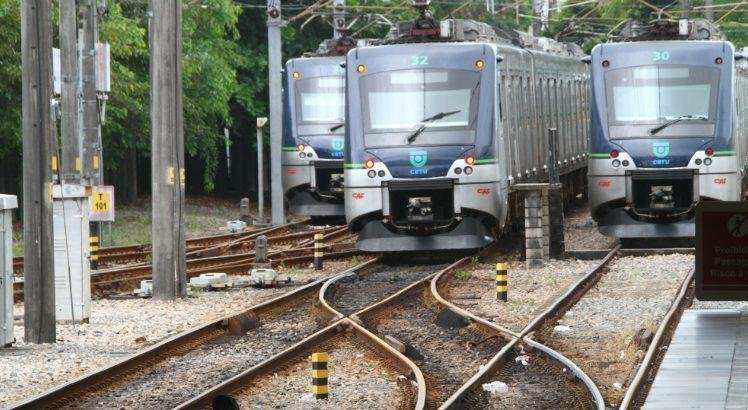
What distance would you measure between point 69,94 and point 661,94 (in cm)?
898

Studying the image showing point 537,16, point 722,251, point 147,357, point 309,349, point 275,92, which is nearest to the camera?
point 722,251

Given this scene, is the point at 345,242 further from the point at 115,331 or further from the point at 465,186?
the point at 115,331

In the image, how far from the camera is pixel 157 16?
20.5 m

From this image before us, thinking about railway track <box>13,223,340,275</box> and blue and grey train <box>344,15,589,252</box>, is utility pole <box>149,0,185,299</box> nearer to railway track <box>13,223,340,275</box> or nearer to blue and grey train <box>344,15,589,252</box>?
blue and grey train <box>344,15,589,252</box>

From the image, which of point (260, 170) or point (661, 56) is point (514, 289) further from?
point (260, 170)

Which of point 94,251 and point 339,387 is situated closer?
point 339,387

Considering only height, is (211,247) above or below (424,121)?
below

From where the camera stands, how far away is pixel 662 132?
24.9 meters

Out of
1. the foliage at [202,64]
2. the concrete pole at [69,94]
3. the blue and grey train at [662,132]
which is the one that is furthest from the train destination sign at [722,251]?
the foliage at [202,64]

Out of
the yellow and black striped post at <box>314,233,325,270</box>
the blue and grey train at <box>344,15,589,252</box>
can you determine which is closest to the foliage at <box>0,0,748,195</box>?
the yellow and black striped post at <box>314,233,325,270</box>

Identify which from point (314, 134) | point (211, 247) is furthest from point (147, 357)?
Answer: point (314, 134)

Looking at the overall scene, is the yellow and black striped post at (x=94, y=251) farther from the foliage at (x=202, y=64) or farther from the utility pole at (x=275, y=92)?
the utility pole at (x=275, y=92)

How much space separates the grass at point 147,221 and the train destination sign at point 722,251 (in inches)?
673

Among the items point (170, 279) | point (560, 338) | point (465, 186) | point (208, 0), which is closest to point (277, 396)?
point (560, 338)
